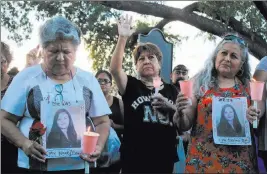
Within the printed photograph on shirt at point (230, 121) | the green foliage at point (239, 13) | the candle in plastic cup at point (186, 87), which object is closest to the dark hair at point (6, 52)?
the candle in plastic cup at point (186, 87)

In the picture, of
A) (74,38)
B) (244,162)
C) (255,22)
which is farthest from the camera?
(255,22)

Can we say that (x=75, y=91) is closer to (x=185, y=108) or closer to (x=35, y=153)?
(x=35, y=153)

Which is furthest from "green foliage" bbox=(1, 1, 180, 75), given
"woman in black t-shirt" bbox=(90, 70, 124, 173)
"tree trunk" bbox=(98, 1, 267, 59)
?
"woman in black t-shirt" bbox=(90, 70, 124, 173)

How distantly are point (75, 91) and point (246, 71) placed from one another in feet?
4.72

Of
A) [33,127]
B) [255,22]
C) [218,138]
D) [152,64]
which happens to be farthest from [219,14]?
[33,127]

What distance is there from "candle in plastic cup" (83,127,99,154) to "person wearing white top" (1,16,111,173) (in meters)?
0.06

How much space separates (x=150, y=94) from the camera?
3.78m

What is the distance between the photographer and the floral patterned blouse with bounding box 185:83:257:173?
311 cm

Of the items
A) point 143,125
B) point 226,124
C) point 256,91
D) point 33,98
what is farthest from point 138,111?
point 33,98

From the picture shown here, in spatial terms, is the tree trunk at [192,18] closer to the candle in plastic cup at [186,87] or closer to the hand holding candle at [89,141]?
the candle in plastic cup at [186,87]

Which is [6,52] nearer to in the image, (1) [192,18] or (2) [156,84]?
(2) [156,84]

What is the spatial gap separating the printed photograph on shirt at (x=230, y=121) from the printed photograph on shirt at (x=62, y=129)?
992 millimetres

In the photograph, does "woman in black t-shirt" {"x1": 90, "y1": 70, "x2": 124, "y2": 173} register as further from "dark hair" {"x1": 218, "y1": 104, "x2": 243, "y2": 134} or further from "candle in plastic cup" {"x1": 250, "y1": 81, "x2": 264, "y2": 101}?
"candle in plastic cup" {"x1": 250, "y1": 81, "x2": 264, "y2": 101}

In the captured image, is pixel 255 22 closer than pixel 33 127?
No
